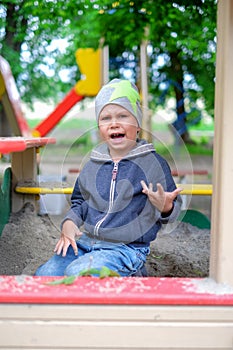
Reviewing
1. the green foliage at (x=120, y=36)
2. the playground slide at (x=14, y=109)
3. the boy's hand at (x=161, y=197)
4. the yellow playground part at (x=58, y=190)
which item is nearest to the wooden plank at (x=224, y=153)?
the boy's hand at (x=161, y=197)

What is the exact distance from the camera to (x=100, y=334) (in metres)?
1.34

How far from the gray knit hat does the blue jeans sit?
0.46 m

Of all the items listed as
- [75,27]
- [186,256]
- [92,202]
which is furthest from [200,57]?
[92,202]

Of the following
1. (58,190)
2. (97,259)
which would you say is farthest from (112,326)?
(58,190)

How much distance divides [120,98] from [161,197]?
1.37 feet

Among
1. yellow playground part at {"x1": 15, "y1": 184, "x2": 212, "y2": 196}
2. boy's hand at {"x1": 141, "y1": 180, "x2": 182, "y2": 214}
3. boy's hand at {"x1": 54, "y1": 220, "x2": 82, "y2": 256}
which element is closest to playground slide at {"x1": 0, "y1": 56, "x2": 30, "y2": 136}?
yellow playground part at {"x1": 15, "y1": 184, "x2": 212, "y2": 196}

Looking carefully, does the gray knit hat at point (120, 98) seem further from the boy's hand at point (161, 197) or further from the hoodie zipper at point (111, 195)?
the boy's hand at point (161, 197)

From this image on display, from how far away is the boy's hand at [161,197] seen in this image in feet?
5.57

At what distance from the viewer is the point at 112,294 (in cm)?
133

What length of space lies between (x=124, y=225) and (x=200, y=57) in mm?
4385

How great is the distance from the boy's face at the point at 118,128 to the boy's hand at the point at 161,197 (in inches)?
8.6

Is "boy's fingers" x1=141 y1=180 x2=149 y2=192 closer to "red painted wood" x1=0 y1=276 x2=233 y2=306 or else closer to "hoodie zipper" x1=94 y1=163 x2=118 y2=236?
"hoodie zipper" x1=94 y1=163 x2=118 y2=236

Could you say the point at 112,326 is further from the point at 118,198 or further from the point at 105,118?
the point at 105,118

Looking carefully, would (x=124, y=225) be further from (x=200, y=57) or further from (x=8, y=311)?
(x=200, y=57)
